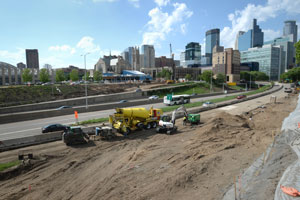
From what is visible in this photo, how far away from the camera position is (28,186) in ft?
38.6

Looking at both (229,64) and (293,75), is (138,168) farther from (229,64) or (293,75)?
(229,64)

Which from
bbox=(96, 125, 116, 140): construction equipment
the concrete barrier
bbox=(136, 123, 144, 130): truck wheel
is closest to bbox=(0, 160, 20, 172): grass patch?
the concrete barrier

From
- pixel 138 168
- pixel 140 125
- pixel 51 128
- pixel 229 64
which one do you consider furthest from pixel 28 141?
pixel 229 64

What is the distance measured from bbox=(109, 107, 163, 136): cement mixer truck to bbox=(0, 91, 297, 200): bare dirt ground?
1363mm

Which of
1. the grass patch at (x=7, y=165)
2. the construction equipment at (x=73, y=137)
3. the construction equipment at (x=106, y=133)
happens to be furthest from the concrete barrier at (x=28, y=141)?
the construction equipment at (x=106, y=133)

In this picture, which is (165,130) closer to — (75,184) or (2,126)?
(75,184)

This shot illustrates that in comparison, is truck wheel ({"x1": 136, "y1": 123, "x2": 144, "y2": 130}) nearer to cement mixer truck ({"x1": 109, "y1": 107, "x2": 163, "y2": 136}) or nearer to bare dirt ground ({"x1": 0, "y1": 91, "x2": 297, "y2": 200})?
cement mixer truck ({"x1": 109, "y1": 107, "x2": 163, "y2": 136})

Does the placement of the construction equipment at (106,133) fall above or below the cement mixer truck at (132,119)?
below

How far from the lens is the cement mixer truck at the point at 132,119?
21828mm

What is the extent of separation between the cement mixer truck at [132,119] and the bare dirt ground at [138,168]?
136cm

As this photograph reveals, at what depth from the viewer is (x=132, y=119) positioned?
2314cm

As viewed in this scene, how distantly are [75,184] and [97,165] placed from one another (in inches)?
110

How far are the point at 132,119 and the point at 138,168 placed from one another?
9.70 m

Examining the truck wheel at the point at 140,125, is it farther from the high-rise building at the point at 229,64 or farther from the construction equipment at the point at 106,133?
the high-rise building at the point at 229,64
